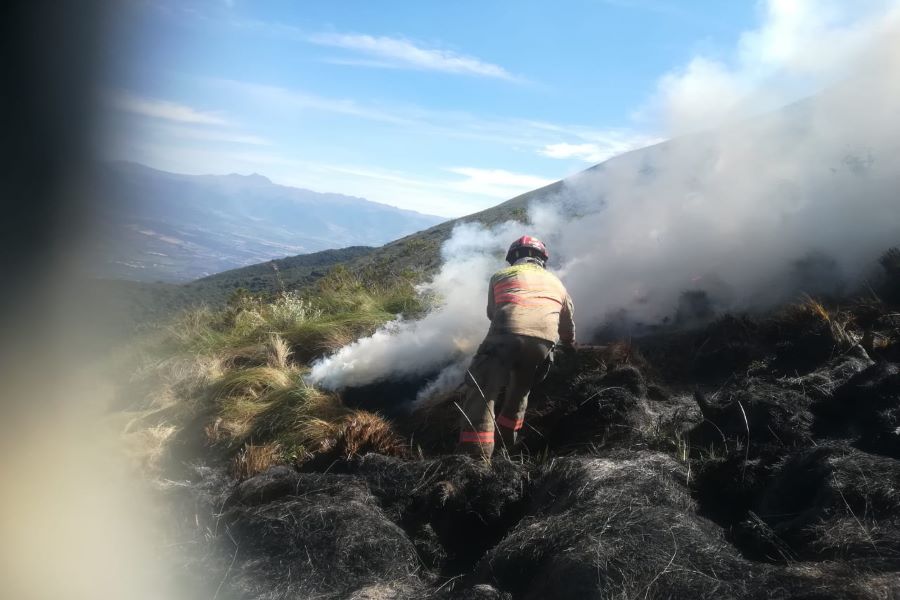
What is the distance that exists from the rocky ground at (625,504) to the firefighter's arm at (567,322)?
0.54 metres

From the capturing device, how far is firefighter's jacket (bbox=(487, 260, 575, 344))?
5.46 metres

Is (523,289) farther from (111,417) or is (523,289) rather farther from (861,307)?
(111,417)

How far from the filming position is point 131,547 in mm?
3543

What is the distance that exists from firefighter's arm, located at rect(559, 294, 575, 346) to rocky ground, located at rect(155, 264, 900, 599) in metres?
0.54

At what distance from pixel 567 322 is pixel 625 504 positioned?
9.17 feet

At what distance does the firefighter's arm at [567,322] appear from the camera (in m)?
5.97

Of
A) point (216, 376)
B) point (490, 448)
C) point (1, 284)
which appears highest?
point (1, 284)

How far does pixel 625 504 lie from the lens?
3395 millimetres

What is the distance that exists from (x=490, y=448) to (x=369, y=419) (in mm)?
1428

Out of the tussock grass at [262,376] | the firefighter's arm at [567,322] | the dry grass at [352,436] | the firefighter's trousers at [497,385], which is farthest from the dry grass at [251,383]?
the firefighter's arm at [567,322]

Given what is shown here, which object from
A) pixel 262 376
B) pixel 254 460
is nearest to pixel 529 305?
pixel 254 460

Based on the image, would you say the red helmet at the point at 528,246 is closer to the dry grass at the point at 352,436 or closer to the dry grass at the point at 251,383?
the dry grass at the point at 352,436

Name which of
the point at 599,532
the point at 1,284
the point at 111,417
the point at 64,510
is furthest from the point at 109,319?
the point at 111,417

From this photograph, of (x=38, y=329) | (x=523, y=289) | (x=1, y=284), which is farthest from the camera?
(x=523, y=289)
